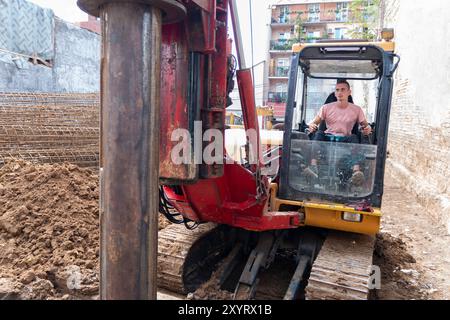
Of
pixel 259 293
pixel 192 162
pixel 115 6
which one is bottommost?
pixel 259 293

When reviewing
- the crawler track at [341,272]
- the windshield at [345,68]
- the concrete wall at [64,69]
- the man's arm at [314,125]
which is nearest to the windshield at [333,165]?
the man's arm at [314,125]

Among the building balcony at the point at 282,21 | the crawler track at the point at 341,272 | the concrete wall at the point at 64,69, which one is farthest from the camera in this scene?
the building balcony at the point at 282,21

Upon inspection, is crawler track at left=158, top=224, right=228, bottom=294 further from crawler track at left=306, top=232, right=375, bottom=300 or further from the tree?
the tree

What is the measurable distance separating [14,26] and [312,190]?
10608 mm

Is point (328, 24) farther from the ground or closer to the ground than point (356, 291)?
farther from the ground

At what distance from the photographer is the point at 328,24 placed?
35688mm

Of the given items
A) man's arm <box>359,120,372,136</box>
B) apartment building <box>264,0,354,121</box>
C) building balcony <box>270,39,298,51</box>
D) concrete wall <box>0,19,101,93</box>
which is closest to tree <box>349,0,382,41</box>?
concrete wall <box>0,19,101,93</box>

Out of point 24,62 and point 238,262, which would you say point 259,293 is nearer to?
point 238,262

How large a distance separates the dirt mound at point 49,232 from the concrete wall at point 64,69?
6.68 metres

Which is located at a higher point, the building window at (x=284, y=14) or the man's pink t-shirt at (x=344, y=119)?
the building window at (x=284, y=14)

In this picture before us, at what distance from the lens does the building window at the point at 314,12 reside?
119 ft

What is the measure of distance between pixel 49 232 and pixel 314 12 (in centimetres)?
3660

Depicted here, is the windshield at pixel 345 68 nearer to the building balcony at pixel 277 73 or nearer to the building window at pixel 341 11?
the building balcony at pixel 277 73
